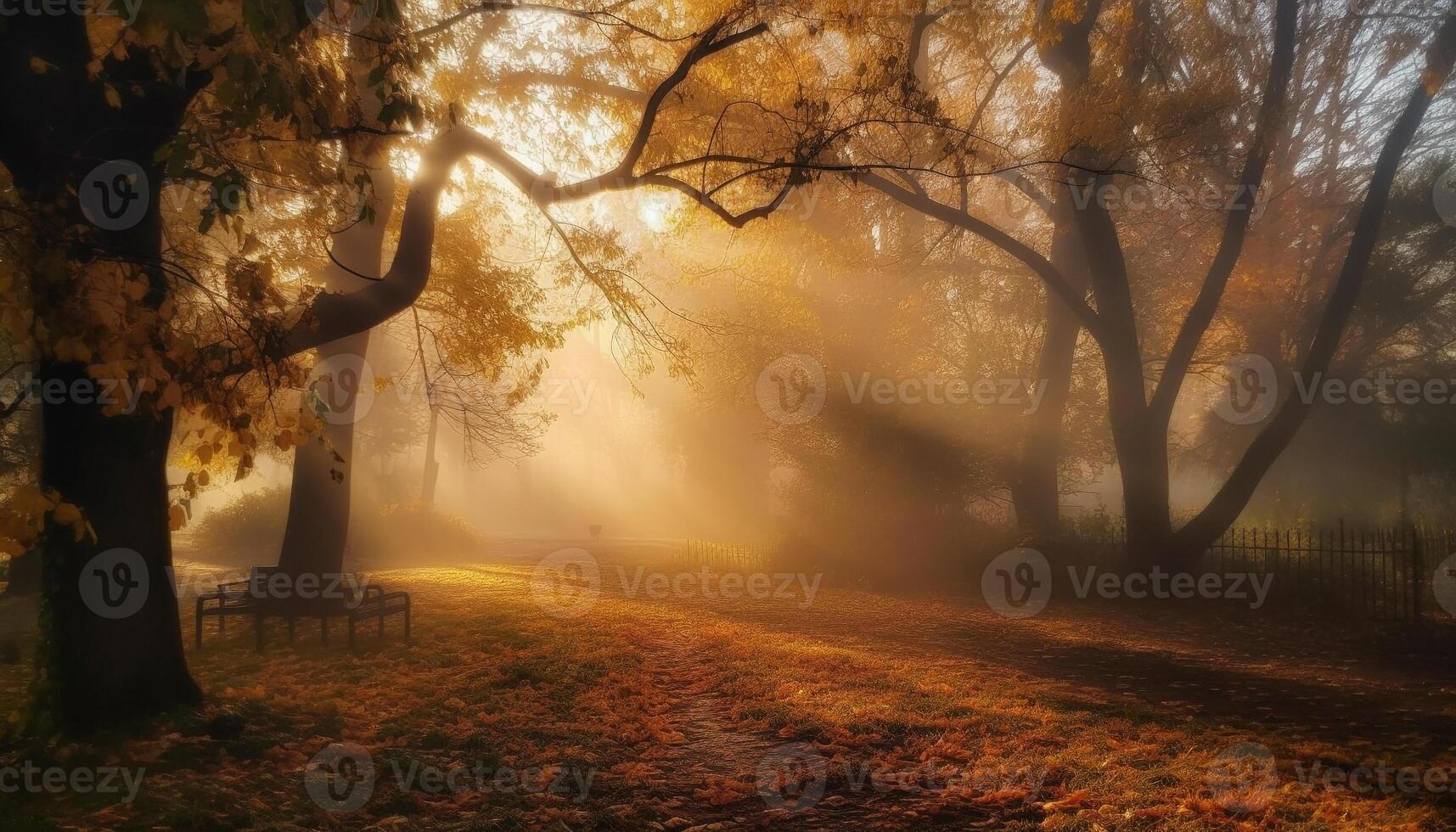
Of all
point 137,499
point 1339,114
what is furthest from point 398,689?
point 1339,114

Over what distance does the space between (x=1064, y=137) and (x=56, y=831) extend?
48.8 ft

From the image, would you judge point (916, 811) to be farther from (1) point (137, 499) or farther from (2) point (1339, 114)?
(2) point (1339, 114)
